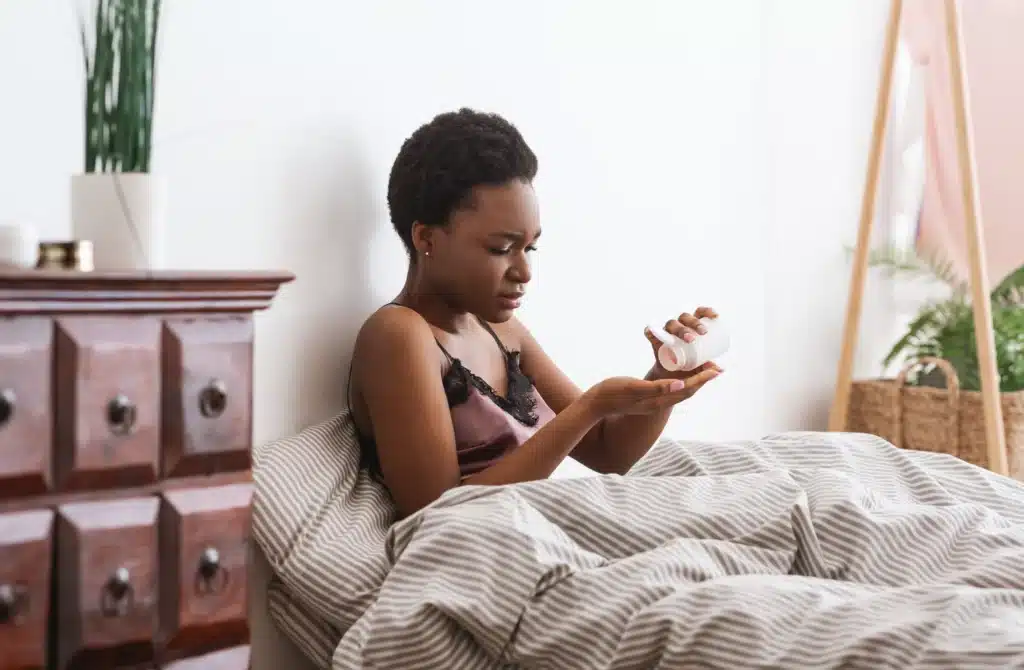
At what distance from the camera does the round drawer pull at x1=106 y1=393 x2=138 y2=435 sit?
1.01m

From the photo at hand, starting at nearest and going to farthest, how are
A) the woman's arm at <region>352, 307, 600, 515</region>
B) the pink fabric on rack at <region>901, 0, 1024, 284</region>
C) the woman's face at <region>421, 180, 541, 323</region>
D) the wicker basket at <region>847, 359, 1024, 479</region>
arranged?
the woman's arm at <region>352, 307, 600, 515</region> < the woman's face at <region>421, 180, 541, 323</region> < the wicker basket at <region>847, 359, 1024, 479</region> < the pink fabric on rack at <region>901, 0, 1024, 284</region>

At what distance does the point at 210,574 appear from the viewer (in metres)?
1.09

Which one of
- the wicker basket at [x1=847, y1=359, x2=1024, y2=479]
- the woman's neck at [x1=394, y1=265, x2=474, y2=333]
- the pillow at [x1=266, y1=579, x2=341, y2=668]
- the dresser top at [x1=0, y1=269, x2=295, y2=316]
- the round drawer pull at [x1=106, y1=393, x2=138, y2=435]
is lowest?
the pillow at [x1=266, y1=579, x2=341, y2=668]

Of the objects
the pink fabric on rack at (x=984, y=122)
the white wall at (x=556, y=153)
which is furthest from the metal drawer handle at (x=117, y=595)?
the pink fabric on rack at (x=984, y=122)

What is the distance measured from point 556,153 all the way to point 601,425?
524 mm

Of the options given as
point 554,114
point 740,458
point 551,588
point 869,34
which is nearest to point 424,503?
point 551,588

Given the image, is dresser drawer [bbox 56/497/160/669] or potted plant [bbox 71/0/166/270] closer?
dresser drawer [bbox 56/497/160/669]

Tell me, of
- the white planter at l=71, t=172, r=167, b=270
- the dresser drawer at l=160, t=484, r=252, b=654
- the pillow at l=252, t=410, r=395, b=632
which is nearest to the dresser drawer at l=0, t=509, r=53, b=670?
the dresser drawer at l=160, t=484, r=252, b=654

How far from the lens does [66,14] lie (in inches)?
51.8

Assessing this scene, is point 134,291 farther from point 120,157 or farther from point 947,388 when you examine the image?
point 947,388

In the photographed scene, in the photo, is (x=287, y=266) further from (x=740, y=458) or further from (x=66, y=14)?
(x=740, y=458)

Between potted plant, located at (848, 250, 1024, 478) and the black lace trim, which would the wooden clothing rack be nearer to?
potted plant, located at (848, 250, 1024, 478)

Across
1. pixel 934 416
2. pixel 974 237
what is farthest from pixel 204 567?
pixel 934 416

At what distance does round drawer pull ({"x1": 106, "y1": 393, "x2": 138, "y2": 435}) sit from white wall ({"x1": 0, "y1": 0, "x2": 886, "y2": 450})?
1.17 ft
